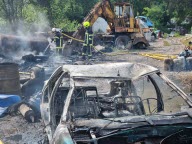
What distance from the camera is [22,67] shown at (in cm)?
1456

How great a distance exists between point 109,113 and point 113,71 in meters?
0.80

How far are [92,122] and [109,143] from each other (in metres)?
0.35

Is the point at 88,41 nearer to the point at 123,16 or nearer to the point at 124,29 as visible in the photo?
the point at 124,29

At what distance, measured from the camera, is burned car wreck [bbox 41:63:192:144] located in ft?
13.6

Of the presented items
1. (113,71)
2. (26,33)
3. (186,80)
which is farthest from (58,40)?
(113,71)

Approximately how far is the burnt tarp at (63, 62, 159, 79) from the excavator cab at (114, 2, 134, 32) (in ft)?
56.5

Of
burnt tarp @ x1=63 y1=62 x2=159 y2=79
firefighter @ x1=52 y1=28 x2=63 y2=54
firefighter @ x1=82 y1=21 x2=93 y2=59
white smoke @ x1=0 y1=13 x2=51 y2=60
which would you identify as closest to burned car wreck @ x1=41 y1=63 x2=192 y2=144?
burnt tarp @ x1=63 y1=62 x2=159 y2=79

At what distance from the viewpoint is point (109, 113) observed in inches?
220

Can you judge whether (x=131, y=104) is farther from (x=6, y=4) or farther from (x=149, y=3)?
(x=149, y=3)

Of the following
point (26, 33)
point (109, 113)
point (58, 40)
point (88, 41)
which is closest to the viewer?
point (109, 113)

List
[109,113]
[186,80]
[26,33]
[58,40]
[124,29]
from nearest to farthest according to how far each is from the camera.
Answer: [109,113] → [186,80] → [58,40] → [26,33] → [124,29]

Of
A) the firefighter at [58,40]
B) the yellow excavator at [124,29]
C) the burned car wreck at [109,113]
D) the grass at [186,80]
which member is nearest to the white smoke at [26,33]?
the firefighter at [58,40]

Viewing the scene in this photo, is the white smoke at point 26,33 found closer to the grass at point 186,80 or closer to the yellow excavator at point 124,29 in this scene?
the yellow excavator at point 124,29

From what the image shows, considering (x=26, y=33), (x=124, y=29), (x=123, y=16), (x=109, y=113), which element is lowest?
(x=109, y=113)
